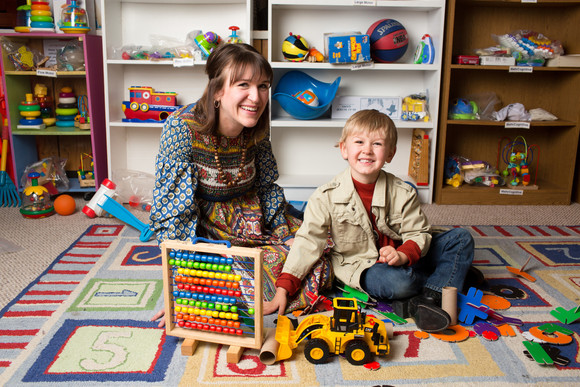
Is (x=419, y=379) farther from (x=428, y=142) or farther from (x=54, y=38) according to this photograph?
(x=54, y=38)

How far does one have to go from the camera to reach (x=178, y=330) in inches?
55.7

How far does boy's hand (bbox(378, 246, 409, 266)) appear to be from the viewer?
1539 mm

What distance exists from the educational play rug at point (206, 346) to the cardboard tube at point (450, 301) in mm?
67

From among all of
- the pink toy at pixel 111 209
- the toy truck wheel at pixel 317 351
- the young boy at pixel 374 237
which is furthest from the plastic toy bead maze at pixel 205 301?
the pink toy at pixel 111 209

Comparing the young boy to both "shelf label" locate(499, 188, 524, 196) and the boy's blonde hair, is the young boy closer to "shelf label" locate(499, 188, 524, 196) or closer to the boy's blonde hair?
the boy's blonde hair

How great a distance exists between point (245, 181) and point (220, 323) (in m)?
0.57

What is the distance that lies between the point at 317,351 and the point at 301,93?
6.00 ft

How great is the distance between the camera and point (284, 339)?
4.52 feet

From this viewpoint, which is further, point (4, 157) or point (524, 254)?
point (4, 157)

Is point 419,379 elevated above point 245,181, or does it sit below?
below

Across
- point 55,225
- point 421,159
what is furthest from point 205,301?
point 421,159

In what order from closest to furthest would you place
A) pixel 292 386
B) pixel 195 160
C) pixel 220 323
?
pixel 292 386
pixel 220 323
pixel 195 160

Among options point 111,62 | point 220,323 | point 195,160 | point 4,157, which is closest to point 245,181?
point 195,160

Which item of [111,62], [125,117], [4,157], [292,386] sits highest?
[111,62]
